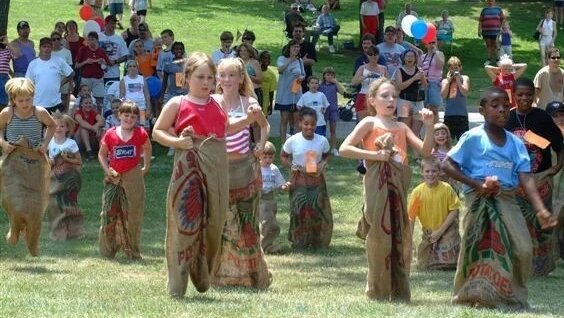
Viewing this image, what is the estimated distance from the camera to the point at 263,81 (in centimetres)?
2136

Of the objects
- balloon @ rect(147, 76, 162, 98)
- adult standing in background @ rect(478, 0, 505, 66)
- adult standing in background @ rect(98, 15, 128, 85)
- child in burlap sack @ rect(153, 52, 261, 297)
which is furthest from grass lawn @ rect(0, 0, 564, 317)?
adult standing in background @ rect(478, 0, 505, 66)

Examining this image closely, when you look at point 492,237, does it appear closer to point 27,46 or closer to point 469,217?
point 469,217

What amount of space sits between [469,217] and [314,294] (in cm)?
194

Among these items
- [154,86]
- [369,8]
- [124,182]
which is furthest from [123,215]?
[369,8]

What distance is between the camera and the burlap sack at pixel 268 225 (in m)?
14.4

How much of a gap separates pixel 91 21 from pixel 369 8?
9115 mm

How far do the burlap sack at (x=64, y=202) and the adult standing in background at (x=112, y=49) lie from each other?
817 cm

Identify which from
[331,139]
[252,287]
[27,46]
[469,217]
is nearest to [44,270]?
[252,287]

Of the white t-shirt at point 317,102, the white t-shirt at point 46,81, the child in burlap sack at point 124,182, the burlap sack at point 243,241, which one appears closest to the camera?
the burlap sack at point 243,241

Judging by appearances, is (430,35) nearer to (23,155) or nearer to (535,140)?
(23,155)

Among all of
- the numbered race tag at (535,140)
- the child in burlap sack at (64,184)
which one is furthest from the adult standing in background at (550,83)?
the numbered race tag at (535,140)

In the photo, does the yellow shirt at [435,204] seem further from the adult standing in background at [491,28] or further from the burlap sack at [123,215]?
the adult standing in background at [491,28]

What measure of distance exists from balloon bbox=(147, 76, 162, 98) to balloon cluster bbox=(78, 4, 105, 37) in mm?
2240

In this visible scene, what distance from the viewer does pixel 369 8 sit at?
32.2 metres
